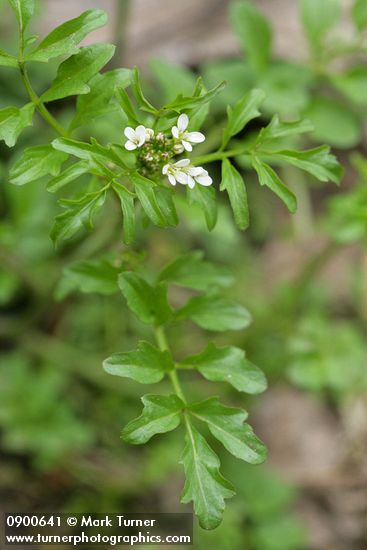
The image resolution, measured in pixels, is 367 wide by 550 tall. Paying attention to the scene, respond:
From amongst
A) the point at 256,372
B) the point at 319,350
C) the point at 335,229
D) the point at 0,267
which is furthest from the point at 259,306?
the point at 256,372

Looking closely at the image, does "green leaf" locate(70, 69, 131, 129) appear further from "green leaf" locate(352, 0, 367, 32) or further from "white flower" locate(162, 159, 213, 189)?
"green leaf" locate(352, 0, 367, 32)

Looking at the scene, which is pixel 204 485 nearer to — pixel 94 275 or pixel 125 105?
pixel 94 275

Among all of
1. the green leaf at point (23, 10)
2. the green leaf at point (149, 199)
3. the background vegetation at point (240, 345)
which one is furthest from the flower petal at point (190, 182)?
the background vegetation at point (240, 345)

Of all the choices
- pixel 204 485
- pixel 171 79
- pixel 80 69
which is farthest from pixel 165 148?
pixel 171 79

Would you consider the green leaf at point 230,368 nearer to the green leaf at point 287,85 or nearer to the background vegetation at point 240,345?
the background vegetation at point 240,345

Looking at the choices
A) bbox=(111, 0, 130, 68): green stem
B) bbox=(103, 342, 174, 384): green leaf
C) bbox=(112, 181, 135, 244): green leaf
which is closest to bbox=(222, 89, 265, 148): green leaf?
bbox=(112, 181, 135, 244): green leaf

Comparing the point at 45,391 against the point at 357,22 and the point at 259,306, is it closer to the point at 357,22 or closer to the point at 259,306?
the point at 259,306
